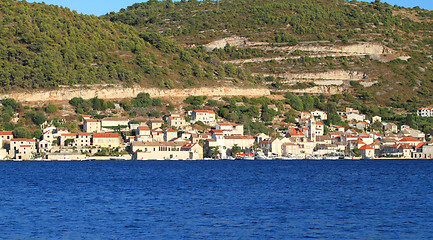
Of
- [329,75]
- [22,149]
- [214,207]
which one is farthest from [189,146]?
[329,75]

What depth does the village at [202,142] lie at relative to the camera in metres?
72.8

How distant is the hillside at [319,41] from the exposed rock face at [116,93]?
38.3 ft

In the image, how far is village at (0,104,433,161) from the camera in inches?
2867

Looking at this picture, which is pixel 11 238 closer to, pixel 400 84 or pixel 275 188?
pixel 275 188

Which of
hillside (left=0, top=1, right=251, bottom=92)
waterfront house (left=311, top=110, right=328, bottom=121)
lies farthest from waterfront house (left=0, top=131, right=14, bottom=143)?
waterfront house (left=311, top=110, right=328, bottom=121)

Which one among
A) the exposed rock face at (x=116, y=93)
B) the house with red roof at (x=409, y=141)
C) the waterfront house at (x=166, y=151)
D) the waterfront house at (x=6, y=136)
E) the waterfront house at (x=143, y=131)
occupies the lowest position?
the waterfront house at (x=166, y=151)

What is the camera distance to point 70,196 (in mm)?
33531

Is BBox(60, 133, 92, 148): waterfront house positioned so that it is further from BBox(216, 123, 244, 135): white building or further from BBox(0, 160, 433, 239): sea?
BBox(0, 160, 433, 239): sea

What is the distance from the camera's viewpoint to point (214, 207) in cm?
2877

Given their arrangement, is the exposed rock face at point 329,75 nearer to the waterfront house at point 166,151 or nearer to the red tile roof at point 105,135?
the waterfront house at point 166,151

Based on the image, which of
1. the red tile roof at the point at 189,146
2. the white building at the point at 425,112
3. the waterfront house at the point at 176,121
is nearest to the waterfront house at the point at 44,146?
the red tile roof at the point at 189,146

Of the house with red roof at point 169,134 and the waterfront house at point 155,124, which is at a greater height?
the waterfront house at point 155,124

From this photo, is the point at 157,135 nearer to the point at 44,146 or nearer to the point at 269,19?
the point at 44,146

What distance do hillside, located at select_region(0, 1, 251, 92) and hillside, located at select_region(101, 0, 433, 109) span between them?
1506 cm
